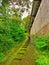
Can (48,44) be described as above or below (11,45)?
above

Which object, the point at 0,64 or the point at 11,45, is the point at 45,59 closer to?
the point at 0,64

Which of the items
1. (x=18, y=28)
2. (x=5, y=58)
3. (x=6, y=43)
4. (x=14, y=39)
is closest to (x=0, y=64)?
(x=5, y=58)

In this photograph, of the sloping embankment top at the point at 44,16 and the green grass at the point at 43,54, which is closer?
the green grass at the point at 43,54

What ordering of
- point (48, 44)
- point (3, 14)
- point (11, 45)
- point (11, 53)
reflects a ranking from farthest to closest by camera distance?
point (11, 45), point (3, 14), point (11, 53), point (48, 44)

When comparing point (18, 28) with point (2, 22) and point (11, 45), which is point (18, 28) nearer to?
point (11, 45)

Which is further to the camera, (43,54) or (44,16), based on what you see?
(44,16)

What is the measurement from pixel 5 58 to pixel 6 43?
0.98 m

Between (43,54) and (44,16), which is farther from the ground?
(44,16)

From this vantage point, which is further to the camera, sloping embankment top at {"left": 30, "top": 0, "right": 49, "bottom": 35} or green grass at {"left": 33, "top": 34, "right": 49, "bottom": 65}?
sloping embankment top at {"left": 30, "top": 0, "right": 49, "bottom": 35}

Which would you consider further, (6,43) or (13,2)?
(13,2)

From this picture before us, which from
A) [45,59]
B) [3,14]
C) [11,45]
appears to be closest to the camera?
[45,59]

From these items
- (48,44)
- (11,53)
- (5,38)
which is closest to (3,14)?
(5,38)

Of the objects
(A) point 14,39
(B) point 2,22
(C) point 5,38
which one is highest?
(B) point 2,22

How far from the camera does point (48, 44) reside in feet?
17.4
